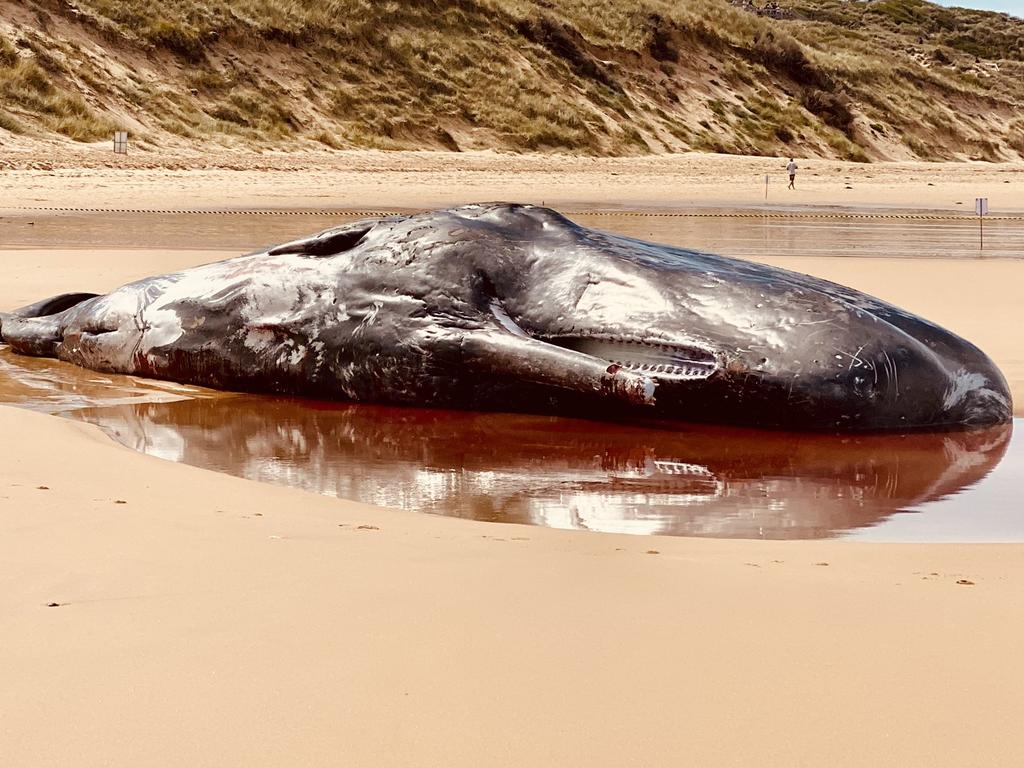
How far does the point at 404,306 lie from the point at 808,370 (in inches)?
75.3

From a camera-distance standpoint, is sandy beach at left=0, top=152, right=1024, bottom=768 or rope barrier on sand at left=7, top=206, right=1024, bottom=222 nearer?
sandy beach at left=0, top=152, right=1024, bottom=768

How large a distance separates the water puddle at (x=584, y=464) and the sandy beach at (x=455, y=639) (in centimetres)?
50

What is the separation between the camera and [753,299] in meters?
6.23

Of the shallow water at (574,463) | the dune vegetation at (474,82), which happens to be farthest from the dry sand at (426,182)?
the shallow water at (574,463)

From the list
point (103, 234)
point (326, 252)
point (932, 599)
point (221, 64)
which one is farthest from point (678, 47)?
point (932, 599)

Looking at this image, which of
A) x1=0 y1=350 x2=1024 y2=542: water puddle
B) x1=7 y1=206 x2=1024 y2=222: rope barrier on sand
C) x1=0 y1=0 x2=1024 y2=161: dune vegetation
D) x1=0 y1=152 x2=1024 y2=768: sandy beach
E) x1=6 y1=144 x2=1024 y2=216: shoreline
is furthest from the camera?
x1=0 y1=0 x2=1024 y2=161: dune vegetation

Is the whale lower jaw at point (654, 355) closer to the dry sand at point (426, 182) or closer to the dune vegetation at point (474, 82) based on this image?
the dry sand at point (426, 182)

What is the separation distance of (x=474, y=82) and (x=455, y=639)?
40303mm

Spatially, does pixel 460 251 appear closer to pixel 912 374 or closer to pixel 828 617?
pixel 912 374

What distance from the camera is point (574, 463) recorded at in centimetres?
558

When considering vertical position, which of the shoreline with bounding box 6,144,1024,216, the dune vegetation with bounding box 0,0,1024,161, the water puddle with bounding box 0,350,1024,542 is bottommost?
the water puddle with bounding box 0,350,1024,542

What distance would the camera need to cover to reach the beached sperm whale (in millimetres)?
6059

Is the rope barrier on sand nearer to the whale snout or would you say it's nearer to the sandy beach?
the whale snout

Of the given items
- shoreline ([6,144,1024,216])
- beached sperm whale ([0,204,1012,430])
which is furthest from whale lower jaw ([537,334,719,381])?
shoreline ([6,144,1024,216])
